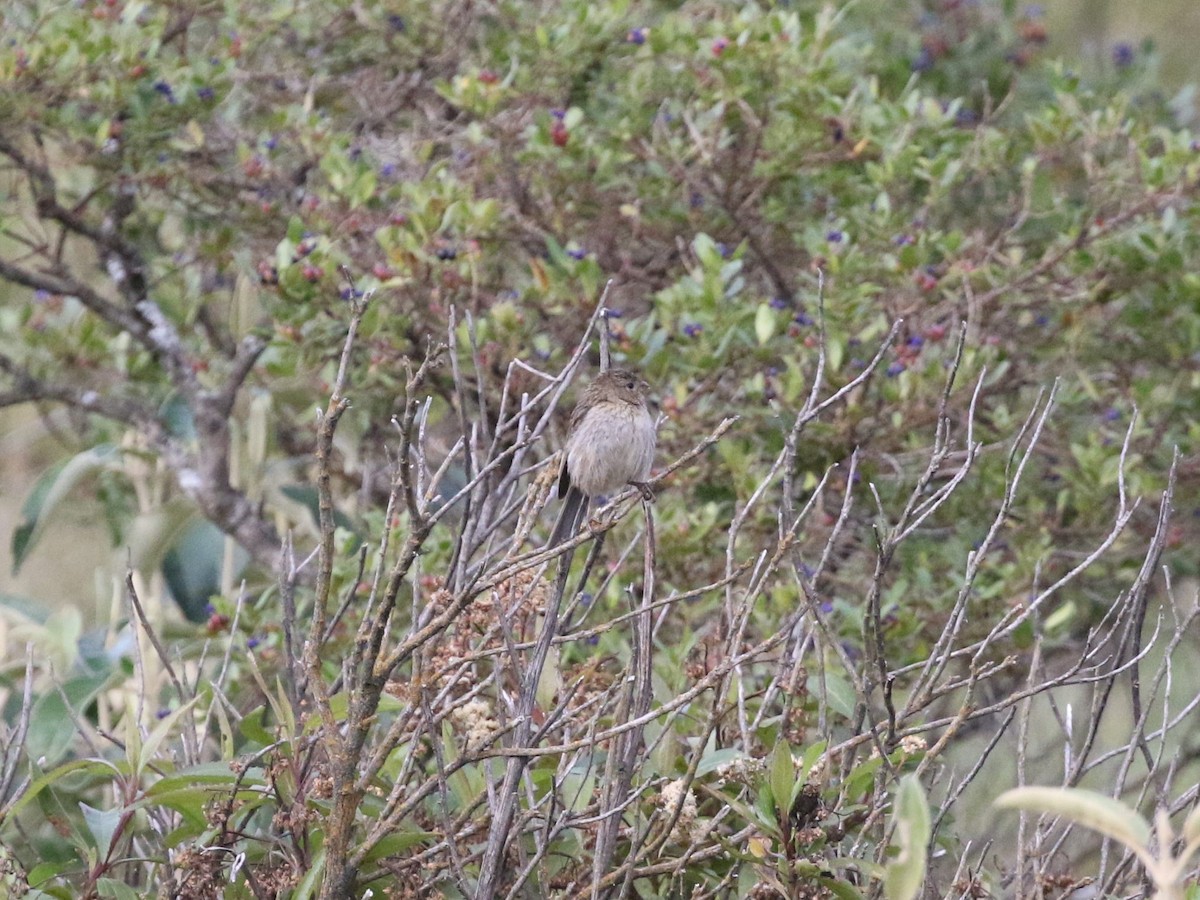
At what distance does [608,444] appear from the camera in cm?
366

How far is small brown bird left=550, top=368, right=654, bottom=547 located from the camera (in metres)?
3.63

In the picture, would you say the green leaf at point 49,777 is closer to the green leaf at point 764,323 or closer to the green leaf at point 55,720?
the green leaf at point 55,720

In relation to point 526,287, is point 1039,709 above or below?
below

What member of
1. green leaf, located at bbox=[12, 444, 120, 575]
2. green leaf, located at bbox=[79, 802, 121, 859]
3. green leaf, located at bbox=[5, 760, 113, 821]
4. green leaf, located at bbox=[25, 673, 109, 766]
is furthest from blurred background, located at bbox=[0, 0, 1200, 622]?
green leaf, located at bbox=[5, 760, 113, 821]

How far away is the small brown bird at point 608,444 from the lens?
3635mm

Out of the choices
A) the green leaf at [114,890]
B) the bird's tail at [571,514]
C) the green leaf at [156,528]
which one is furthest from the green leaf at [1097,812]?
the green leaf at [156,528]

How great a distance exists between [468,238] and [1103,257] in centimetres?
190

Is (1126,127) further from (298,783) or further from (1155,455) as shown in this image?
(298,783)

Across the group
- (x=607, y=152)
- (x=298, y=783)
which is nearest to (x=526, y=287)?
(x=607, y=152)

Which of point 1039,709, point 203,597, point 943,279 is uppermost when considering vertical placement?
point 943,279

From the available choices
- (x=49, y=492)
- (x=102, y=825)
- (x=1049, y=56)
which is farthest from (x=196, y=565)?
(x=1049, y=56)

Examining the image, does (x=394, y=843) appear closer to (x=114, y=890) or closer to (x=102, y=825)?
(x=114, y=890)

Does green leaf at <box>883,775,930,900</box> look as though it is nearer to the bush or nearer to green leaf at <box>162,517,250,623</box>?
the bush

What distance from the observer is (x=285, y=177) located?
17.0 ft
